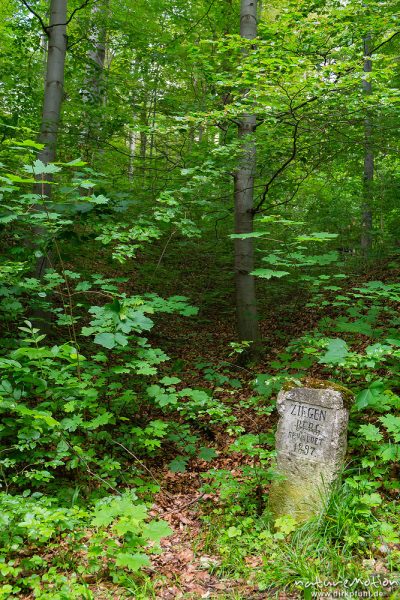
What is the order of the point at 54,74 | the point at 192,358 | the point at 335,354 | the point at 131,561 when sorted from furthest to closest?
the point at 192,358 → the point at 54,74 → the point at 335,354 → the point at 131,561

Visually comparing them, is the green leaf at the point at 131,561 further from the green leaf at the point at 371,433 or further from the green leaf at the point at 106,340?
the green leaf at the point at 371,433

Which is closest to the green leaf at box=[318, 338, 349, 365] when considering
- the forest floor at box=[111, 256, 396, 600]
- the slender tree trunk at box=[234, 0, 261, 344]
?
the forest floor at box=[111, 256, 396, 600]

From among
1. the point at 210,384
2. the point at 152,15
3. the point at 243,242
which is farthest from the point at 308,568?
the point at 152,15

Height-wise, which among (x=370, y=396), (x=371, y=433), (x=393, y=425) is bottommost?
(x=371, y=433)

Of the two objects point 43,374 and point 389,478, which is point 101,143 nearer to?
point 43,374

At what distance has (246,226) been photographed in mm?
6430

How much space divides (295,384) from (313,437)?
46 cm

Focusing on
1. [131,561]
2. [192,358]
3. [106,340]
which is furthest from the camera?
[192,358]

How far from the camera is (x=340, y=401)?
3258 millimetres

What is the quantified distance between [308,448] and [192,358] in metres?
3.57

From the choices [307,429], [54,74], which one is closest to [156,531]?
[307,429]

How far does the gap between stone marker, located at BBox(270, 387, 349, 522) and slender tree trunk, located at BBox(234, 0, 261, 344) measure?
113 inches

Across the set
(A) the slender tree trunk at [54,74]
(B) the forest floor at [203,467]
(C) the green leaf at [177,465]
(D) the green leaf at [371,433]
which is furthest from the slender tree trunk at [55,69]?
(D) the green leaf at [371,433]

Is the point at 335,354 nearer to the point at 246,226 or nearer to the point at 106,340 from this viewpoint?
the point at 106,340
